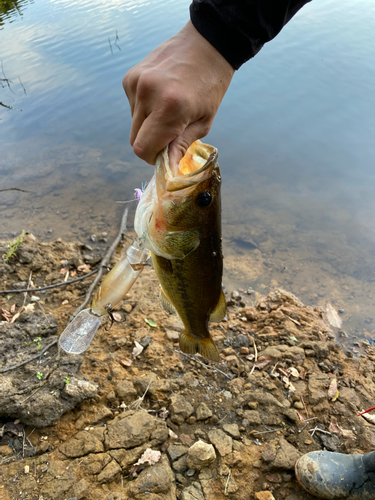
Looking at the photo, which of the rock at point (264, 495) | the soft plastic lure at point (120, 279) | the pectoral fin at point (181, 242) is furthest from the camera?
the rock at point (264, 495)

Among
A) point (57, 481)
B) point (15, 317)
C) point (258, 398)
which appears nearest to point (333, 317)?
point (258, 398)

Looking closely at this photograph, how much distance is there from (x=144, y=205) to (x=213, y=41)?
951 millimetres

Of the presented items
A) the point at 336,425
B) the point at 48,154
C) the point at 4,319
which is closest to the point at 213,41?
the point at 336,425

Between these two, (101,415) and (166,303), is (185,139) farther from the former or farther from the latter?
(101,415)

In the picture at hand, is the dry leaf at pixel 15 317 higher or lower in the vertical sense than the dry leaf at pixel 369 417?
higher

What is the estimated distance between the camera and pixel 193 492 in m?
2.45

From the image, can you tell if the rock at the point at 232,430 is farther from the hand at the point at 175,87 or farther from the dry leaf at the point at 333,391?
the hand at the point at 175,87

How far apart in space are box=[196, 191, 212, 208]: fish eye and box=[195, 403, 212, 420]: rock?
2.10 metres

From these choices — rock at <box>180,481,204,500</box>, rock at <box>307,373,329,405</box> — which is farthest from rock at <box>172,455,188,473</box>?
rock at <box>307,373,329,405</box>

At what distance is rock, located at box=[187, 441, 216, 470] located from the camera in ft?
8.41

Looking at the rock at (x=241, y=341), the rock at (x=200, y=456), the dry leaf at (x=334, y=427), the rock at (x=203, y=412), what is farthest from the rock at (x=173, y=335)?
the dry leaf at (x=334, y=427)

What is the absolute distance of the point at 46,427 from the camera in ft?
8.94

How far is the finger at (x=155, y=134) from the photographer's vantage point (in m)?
1.46

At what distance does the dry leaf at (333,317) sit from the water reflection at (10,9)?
2170cm
